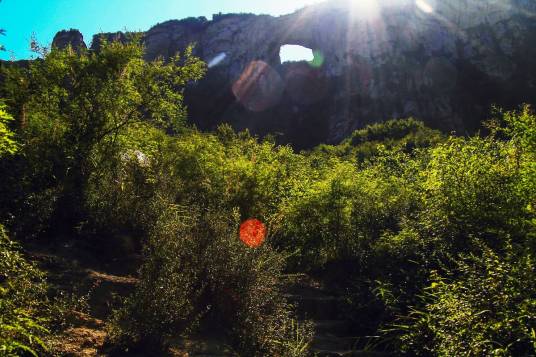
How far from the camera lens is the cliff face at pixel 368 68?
207 ft

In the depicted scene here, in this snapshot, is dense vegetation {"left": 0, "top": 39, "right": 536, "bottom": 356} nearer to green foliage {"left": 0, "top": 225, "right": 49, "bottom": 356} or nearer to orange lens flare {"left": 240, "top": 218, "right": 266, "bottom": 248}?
green foliage {"left": 0, "top": 225, "right": 49, "bottom": 356}

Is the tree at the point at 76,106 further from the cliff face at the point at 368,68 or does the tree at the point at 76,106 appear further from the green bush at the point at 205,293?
the cliff face at the point at 368,68

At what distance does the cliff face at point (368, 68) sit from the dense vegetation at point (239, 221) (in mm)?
55220

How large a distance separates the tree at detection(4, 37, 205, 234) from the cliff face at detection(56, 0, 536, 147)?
5661 cm

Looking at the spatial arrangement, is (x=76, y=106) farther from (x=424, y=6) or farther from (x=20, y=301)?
(x=424, y=6)

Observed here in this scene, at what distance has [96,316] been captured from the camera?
18.0ft

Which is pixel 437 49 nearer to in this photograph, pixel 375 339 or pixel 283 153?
pixel 283 153

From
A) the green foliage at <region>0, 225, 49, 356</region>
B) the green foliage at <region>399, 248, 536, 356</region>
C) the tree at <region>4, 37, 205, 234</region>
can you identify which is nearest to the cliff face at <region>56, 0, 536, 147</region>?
the tree at <region>4, 37, 205, 234</region>

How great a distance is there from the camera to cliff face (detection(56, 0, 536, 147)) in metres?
63.0

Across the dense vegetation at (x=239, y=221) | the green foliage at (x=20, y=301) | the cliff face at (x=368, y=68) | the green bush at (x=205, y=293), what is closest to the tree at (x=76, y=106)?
the dense vegetation at (x=239, y=221)

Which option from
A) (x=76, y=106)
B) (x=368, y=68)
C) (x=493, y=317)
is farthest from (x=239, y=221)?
(x=368, y=68)

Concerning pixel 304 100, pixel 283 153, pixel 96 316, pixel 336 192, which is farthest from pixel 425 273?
pixel 304 100

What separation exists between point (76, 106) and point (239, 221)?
13.1 feet

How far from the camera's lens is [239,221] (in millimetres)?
8266
